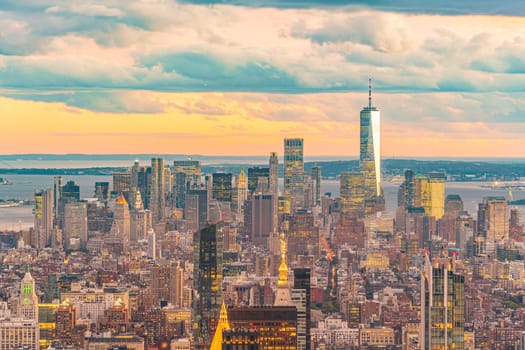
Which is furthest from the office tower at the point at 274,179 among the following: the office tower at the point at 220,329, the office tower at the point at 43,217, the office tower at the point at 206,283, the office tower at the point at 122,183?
the office tower at the point at 220,329

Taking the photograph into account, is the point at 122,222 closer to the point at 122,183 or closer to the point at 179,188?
the point at 179,188

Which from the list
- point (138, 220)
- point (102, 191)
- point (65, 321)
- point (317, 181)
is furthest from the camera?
point (102, 191)

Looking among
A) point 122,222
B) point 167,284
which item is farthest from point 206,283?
point 122,222

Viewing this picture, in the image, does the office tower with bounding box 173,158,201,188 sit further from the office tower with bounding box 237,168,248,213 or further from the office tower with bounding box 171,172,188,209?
the office tower with bounding box 237,168,248,213

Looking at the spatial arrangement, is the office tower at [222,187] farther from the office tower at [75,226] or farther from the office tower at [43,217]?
the office tower at [43,217]

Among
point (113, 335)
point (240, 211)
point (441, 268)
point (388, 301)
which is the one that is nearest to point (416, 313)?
point (441, 268)
